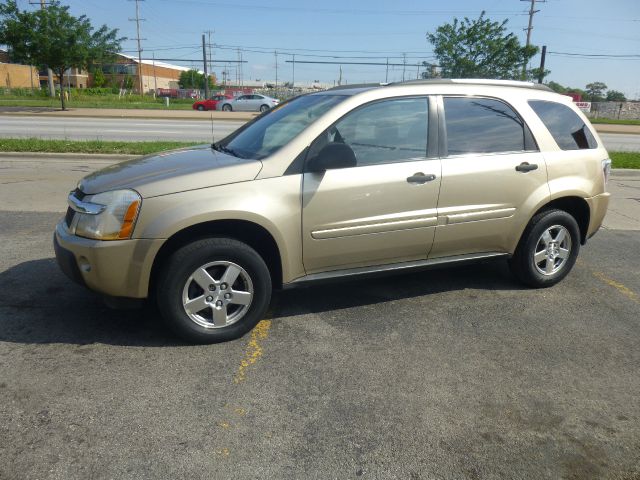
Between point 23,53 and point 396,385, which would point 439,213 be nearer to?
point 396,385

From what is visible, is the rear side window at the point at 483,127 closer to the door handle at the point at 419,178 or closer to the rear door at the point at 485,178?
the rear door at the point at 485,178

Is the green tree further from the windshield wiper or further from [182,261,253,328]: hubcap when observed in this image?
[182,261,253,328]: hubcap

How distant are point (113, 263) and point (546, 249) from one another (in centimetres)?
361

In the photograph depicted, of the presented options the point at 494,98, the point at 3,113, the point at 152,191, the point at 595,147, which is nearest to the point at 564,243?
the point at 595,147

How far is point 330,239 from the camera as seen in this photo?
374 cm

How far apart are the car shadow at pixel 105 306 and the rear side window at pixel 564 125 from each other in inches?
53.9

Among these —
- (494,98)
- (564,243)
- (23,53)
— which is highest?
(23,53)

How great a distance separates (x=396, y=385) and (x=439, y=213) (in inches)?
59.1

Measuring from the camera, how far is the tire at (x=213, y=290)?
3400 mm

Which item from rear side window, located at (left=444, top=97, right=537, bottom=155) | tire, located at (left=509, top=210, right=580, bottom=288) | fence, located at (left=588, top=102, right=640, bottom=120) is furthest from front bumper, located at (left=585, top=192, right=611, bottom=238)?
fence, located at (left=588, top=102, right=640, bottom=120)

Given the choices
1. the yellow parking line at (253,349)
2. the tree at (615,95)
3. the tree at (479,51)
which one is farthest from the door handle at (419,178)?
the tree at (615,95)

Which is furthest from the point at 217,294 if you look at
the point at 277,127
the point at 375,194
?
the point at 277,127

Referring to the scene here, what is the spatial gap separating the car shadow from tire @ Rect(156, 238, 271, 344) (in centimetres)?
26

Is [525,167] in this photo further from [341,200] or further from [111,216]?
[111,216]
